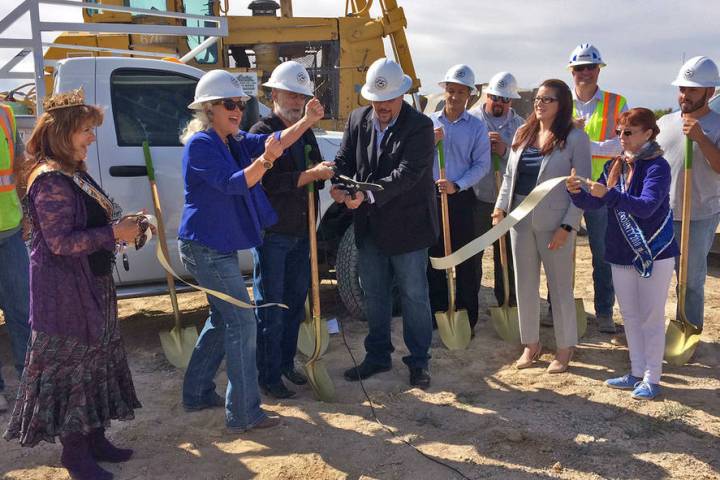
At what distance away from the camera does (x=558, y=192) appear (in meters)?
4.38

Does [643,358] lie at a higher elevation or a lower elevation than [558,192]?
lower

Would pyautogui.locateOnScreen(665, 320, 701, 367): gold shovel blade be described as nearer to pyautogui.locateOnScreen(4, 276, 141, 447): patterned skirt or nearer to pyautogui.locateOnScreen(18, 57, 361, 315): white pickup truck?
pyautogui.locateOnScreen(18, 57, 361, 315): white pickup truck

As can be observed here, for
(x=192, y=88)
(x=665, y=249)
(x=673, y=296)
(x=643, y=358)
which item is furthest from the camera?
(x=673, y=296)

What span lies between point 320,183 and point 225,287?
1131 mm

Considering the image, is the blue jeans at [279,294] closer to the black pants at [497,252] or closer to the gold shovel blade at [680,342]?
the black pants at [497,252]

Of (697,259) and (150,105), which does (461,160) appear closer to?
(697,259)

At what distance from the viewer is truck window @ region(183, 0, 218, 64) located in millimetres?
8699

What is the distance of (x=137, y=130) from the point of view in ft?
16.5

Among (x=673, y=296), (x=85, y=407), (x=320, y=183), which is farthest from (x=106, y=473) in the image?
(x=673, y=296)

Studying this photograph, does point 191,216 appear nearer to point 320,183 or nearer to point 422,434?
point 320,183

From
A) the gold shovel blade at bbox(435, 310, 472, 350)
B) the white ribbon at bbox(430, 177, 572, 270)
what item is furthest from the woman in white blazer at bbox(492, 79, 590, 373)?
the gold shovel blade at bbox(435, 310, 472, 350)

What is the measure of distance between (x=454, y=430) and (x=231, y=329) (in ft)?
4.31

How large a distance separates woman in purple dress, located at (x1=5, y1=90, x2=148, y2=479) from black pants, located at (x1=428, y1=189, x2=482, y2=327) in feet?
8.93

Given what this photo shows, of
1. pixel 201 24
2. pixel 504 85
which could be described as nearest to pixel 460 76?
pixel 504 85
